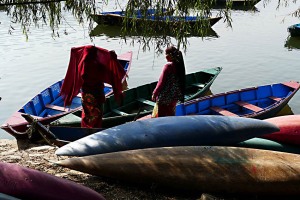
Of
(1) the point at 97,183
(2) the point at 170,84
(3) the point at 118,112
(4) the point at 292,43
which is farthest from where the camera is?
(4) the point at 292,43

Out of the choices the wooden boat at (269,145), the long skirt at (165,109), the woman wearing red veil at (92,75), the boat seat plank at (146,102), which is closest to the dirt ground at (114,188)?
the wooden boat at (269,145)

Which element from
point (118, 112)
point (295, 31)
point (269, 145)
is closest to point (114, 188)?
point (269, 145)

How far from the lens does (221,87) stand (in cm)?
1566

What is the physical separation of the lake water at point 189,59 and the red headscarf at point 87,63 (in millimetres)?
5243

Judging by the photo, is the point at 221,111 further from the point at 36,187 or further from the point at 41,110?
the point at 36,187

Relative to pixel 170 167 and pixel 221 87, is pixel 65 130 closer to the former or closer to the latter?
pixel 170 167

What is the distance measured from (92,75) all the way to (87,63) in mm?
226

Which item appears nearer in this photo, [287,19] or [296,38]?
[296,38]

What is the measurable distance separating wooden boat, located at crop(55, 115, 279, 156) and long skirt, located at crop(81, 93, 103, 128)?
1305 mm

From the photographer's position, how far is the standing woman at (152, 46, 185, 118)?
22.7ft

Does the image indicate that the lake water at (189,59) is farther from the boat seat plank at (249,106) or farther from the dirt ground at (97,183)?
the dirt ground at (97,183)

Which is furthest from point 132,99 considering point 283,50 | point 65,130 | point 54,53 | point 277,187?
point 283,50

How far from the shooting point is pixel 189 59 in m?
19.8

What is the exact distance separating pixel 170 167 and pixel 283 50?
699 inches
